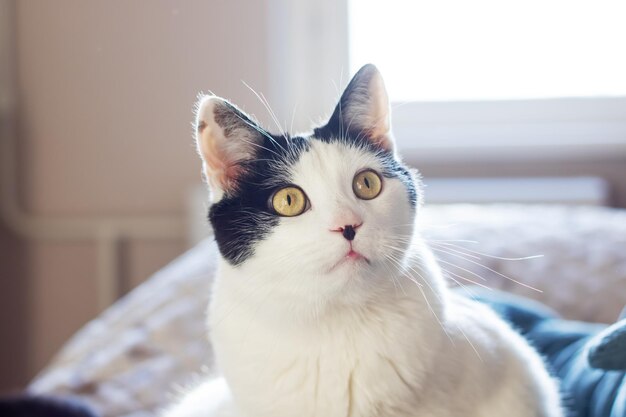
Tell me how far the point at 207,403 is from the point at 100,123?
1573mm

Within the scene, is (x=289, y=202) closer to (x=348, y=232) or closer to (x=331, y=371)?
(x=348, y=232)

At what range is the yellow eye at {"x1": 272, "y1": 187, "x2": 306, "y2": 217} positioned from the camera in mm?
784

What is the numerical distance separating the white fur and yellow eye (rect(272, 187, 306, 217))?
0.01 meters

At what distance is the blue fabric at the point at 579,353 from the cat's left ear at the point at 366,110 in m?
0.38

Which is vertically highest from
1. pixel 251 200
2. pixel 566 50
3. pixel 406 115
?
pixel 566 50

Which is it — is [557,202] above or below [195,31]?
below

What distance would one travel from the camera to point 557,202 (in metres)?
2.21

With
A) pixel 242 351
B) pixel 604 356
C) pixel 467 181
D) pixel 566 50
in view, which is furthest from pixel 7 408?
pixel 566 50

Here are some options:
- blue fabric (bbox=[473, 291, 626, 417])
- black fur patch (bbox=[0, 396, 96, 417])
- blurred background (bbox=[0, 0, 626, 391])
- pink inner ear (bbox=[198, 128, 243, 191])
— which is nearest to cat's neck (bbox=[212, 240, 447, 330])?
pink inner ear (bbox=[198, 128, 243, 191])

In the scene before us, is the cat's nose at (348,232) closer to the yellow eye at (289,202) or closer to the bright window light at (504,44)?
the yellow eye at (289,202)

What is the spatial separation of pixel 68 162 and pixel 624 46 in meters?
1.98

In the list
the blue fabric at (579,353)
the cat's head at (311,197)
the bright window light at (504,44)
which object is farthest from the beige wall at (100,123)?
the cat's head at (311,197)

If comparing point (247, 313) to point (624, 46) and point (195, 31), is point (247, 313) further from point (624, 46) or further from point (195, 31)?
point (624, 46)

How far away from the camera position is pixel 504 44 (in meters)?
2.32
